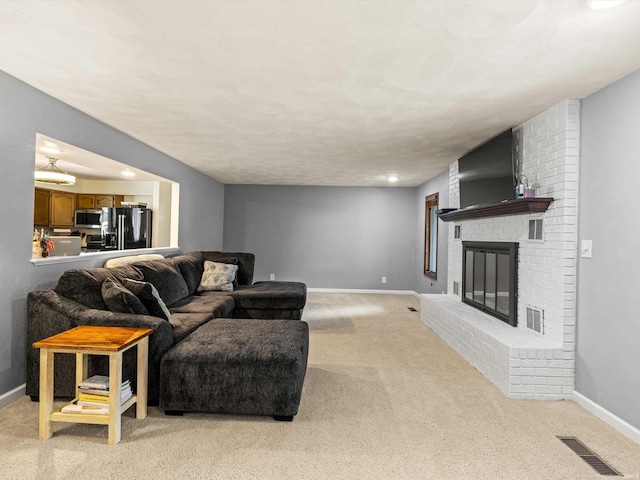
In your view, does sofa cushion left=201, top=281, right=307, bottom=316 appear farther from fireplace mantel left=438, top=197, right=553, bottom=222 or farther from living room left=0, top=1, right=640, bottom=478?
fireplace mantel left=438, top=197, right=553, bottom=222

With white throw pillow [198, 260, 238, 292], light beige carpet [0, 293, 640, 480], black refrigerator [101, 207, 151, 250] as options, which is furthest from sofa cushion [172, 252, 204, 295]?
light beige carpet [0, 293, 640, 480]

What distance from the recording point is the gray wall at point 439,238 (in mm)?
5989

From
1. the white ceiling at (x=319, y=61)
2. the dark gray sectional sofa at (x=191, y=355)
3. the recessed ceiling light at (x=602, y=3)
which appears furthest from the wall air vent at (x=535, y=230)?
the dark gray sectional sofa at (x=191, y=355)

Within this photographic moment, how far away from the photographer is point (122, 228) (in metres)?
5.34

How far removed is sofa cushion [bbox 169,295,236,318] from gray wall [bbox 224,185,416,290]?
3391mm

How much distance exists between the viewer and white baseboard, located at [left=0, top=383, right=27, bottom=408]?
8.24ft

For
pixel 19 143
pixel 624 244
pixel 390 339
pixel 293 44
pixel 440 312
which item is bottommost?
pixel 390 339

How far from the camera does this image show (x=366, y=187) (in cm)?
775

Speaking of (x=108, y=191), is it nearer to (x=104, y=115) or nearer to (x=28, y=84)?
(x=104, y=115)

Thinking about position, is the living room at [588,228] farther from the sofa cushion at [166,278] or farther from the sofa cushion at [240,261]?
the sofa cushion at [240,261]

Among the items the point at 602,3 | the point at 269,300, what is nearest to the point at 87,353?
the point at 269,300

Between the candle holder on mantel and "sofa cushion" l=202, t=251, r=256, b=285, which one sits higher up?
the candle holder on mantel

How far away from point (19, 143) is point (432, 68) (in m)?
2.80

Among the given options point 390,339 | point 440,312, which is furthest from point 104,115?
point 440,312
